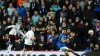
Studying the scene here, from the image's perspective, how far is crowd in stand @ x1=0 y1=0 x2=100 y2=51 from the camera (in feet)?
59.5

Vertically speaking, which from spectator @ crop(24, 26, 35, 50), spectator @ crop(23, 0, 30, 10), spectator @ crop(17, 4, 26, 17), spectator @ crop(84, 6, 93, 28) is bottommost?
spectator @ crop(24, 26, 35, 50)

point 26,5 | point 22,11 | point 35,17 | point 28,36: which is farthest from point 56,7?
point 28,36

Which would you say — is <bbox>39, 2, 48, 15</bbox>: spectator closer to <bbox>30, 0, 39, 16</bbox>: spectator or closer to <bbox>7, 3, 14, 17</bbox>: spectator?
<bbox>30, 0, 39, 16</bbox>: spectator

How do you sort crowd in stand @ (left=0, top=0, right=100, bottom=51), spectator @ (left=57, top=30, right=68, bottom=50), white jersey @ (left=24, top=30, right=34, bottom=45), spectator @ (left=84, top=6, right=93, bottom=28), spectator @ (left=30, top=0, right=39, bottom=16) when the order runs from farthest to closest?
spectator @ (left=30, top=0, right=39, bottom=16) < spectator @ (left=84, top=6, right=93, bottom=28) < white jersey @ (left=24, top=30, right=34, bottom=45) < crowd in stand @ (left=0, top=0, right=100, bottom=51) < spectator @ (left=57, top=30, right=68, bottom=50)

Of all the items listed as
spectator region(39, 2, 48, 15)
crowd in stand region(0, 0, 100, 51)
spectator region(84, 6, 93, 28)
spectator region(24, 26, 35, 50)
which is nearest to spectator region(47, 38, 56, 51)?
crowd in stand region(0, 0, 100, 51)

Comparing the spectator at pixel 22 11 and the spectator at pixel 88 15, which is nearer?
the spectator at pixel 88 15

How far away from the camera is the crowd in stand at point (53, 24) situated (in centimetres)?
1812

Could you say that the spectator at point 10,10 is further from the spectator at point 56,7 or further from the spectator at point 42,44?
the spectator at point 42,44

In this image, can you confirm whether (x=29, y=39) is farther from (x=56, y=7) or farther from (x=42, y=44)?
(x=56, y=7)

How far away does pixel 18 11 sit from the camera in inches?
843

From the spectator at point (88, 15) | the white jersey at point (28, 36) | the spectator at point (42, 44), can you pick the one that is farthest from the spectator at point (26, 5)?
the spectator at point (88, 15)

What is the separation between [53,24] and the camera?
19.3 m

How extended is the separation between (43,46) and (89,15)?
325 cm

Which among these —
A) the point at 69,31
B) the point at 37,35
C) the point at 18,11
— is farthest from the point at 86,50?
the point at 18,11
